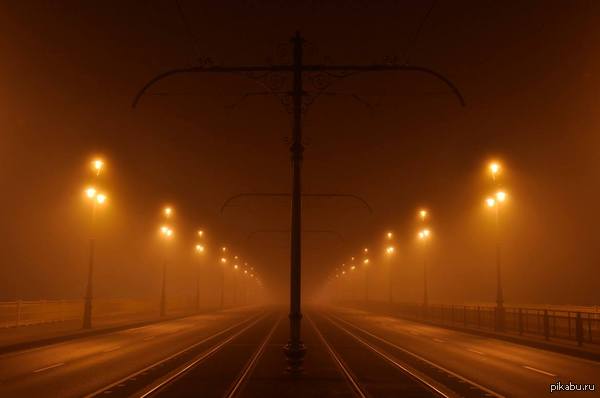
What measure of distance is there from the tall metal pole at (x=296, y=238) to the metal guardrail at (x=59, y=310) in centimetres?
2254

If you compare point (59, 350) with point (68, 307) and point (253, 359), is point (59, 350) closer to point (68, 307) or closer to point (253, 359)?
point (253, 359)

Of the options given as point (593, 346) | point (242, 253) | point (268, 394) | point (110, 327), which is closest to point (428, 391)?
point (268, 394)

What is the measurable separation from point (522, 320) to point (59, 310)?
93.8 ft

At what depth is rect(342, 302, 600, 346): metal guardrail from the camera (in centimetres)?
2703

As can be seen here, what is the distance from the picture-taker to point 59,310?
141 ft

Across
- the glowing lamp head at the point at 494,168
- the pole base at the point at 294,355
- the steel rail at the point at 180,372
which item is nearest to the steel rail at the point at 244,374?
the pole base at the point at 294,355

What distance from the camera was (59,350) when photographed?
25188 mm

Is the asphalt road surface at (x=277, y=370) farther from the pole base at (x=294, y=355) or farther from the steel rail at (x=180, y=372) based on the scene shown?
the pole base at (x=294, y=355)

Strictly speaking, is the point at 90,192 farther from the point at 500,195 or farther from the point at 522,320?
the point at 522,320

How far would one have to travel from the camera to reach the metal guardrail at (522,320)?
88.7 feet

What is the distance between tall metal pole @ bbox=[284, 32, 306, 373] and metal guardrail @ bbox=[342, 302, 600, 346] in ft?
46.3

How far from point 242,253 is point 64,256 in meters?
35.8

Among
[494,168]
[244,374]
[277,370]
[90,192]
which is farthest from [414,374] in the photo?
[90,192]

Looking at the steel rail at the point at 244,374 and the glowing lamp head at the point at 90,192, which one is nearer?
the steel rail at the point at 244,374
